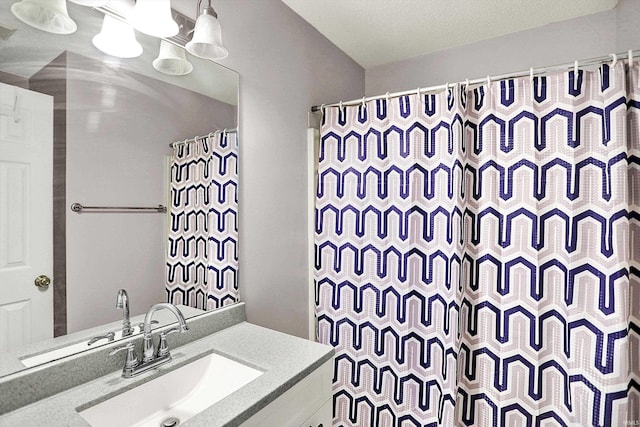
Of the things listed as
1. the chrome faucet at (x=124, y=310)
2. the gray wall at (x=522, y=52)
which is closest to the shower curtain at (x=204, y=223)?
the chrome faucet at (x=124, y=310)

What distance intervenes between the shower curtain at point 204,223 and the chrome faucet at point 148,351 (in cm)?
18

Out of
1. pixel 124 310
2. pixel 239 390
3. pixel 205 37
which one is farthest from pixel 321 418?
pixel 205 37

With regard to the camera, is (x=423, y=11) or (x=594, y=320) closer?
(x=594, y=320)

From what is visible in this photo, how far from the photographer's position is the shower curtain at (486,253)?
1271 millimetres

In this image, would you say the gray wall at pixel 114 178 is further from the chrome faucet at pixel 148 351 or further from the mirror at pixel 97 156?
the chrome faucet at pixel 148 351

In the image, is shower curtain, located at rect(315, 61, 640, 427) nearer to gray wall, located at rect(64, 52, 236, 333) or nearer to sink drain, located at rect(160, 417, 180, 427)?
gray wall, located at rect(64, 52, 236, 333)

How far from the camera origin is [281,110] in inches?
66.4

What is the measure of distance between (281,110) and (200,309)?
105cm

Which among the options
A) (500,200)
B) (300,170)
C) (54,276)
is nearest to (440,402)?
(500,200)

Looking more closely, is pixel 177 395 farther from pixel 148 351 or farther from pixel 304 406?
pixel 304 406

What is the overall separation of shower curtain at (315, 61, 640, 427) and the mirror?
0.91m

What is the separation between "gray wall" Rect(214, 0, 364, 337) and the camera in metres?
1.49

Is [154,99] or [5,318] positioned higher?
[154,99]

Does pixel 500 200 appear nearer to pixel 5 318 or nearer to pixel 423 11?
pixel 423 11
